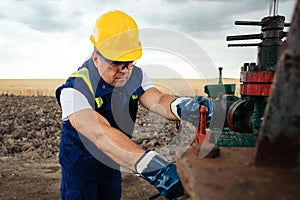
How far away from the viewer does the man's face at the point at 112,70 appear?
7.19 ft

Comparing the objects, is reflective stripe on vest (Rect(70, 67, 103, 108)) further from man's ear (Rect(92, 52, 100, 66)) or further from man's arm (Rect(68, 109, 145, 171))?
man's arm (Rect(68, 109, 145, 171))

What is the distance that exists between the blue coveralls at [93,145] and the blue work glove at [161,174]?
80 centimetres

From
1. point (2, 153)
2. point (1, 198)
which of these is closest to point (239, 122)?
point (1, 198)

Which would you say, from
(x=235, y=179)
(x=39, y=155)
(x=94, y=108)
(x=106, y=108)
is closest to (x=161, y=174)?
(x=235, y=179)

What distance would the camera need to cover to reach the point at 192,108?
221 centimetres

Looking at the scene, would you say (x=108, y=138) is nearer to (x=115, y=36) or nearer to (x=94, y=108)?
(x=94, y=108)

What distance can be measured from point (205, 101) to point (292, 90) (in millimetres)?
1602

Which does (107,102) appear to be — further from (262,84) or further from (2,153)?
(2,153)

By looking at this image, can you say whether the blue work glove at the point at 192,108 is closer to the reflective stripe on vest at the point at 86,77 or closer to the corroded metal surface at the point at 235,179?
the reflective stripe on vest at the point at 86,77

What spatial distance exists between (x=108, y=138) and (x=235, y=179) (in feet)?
3.74

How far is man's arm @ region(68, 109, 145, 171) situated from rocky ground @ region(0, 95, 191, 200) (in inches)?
26.2

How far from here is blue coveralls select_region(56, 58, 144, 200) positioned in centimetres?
226

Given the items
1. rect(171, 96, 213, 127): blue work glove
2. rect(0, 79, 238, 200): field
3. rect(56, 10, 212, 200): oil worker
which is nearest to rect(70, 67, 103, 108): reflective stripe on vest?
rect(56, 10, 212, 200): oil worker

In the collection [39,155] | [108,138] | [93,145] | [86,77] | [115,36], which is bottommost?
[39,155]
